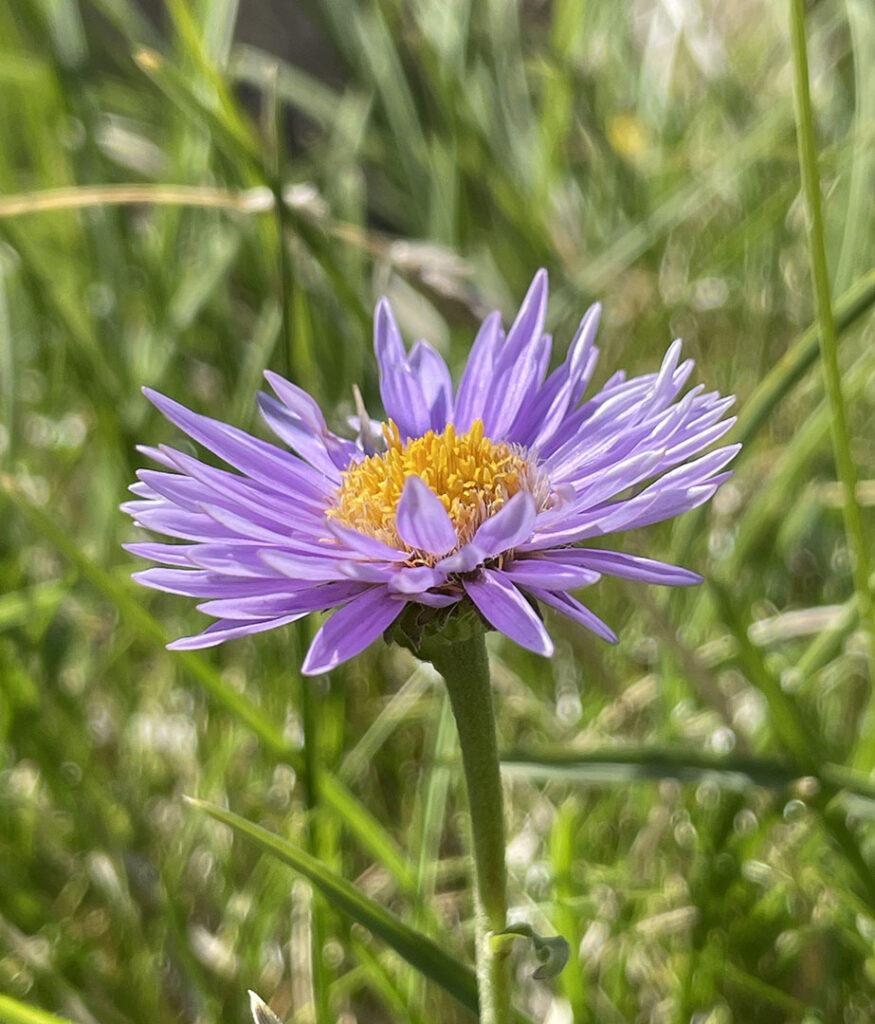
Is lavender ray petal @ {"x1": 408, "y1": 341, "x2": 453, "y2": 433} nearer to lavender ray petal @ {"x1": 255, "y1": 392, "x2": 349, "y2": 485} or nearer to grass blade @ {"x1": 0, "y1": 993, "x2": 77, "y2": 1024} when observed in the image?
lavender ray petal @ {"x1": 255, "y1": 392, "x2": 349, "y2": 485}

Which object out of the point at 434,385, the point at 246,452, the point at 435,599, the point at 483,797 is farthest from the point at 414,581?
the point at 434,385

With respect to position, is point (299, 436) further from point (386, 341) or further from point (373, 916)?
point (373, 916)

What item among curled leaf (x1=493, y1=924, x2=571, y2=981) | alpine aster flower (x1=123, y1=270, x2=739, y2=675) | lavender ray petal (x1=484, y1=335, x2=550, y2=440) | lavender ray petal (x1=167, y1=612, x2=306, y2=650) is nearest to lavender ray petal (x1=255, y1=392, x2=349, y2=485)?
alpine aster flower (x1=123, y1=270, x2=739, y2=675)

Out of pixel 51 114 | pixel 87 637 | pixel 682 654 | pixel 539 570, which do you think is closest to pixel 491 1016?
pixel 539 570

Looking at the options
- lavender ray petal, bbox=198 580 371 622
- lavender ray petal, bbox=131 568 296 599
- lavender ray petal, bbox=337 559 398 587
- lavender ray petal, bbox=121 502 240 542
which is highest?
lavender ray petal, bbox=121 502 240 542

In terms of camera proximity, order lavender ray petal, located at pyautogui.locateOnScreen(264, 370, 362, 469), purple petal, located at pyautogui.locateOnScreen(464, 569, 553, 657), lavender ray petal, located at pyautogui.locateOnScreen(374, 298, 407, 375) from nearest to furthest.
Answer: purple petal, located at pyautogui.locateOnScreen(464, 569, 553, 657) → lavender ray petal, located at pyautogui.locateOnScreen(264, 370, 362, 469) → lavender ray petal, located at pyautogui.locateOnScreen(374, 298, 407, 375)

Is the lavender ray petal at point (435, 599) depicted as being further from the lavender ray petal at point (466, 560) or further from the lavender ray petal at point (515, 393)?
the lavender ray petal at point (515, 393)
